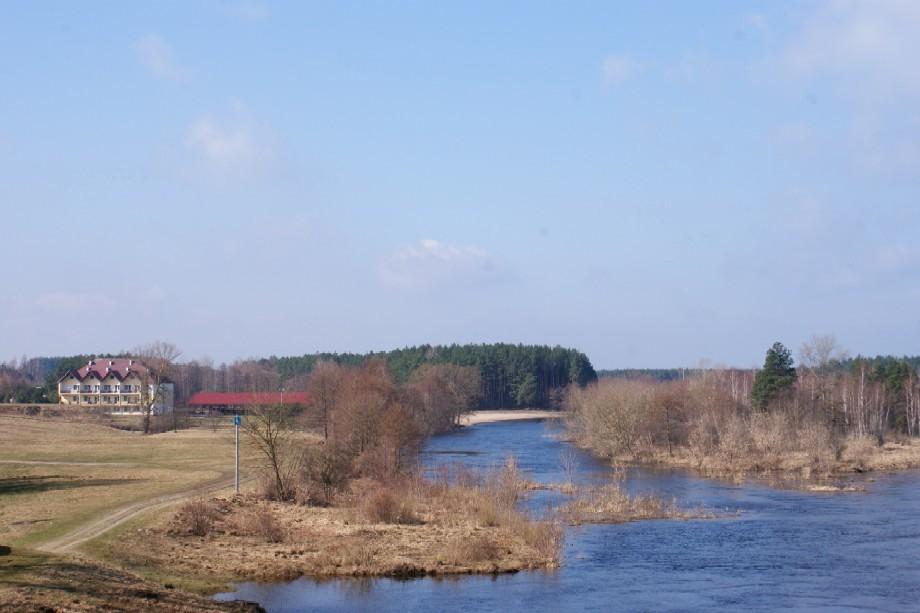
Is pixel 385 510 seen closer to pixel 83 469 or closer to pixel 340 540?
pixel 340 540

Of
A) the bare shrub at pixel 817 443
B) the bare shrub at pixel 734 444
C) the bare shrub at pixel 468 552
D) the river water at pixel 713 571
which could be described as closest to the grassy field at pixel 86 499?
the river water at pixel 713 571

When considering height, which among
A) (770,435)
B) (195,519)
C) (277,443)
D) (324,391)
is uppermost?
(324,391)

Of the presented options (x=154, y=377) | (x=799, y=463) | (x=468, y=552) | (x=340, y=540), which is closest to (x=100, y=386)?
(x=154, y=377)

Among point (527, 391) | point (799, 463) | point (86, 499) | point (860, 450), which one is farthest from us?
point (527, 391)

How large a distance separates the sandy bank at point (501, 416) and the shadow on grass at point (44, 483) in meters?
94.3

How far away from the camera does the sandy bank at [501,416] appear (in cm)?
14940

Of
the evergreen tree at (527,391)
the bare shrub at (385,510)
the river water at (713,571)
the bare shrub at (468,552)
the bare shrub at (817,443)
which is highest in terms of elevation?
the evergreen tree at (527,391)

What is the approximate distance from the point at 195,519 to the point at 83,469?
76.6ft

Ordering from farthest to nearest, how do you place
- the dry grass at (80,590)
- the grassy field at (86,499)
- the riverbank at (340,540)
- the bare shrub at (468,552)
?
the bare shrub at (468,552) → the riverbank at (340,540) → the grassy field at (86,499) → the dry grass at (80,590)

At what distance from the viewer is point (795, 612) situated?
28141 millimetres

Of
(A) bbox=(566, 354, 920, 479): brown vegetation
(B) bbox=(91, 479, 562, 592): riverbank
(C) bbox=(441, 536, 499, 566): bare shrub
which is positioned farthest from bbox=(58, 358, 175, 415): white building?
(C) bbox=(441, 536, 499, 566): bare shrub

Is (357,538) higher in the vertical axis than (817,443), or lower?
lower

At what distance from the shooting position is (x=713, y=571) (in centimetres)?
3400

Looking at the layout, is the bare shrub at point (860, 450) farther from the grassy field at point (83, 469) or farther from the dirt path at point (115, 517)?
the dirt path at point (115, 517)
